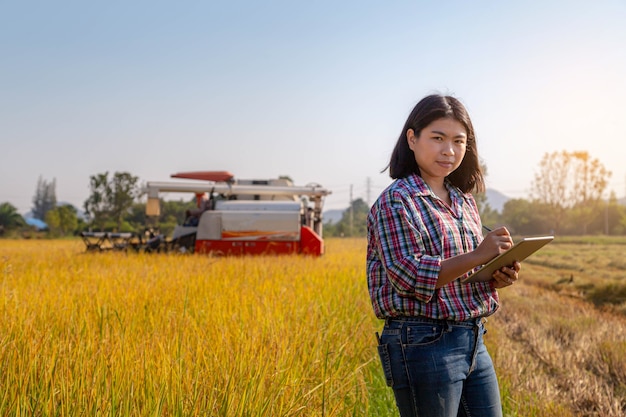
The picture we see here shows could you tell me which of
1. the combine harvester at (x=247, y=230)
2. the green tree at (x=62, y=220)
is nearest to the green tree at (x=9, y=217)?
the green tree at (x=62, y=220)

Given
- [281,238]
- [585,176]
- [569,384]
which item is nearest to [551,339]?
[569,384]

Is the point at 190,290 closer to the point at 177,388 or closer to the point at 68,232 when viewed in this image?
the point at 177,388

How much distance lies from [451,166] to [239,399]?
1058 millimetres

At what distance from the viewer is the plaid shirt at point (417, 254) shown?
170 centimetres

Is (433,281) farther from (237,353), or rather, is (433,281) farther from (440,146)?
(237,353)

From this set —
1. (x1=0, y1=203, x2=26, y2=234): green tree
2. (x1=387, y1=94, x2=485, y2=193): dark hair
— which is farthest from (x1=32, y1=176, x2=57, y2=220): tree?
(x1=387, y1=94, x2=485, y2=193): dark hair

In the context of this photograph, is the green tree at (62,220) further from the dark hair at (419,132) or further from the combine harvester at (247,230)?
the dark hair at (419,132)

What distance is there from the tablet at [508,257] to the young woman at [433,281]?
0.08 ft

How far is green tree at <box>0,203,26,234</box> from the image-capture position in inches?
1786

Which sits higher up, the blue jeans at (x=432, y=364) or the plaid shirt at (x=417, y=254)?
the plaid shirt at (x=417, y=254)

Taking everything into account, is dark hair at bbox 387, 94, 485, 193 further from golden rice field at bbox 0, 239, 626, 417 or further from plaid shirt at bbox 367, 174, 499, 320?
golden rice field at bbox 0, 239, 626, 417

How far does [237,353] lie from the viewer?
94.3 inches

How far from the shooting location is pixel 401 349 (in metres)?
1.75

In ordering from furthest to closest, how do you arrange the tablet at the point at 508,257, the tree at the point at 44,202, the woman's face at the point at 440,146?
the tree at the point at 44,202 < the woman's face at the point at 440,146 < the tablet at the point at 508,257
